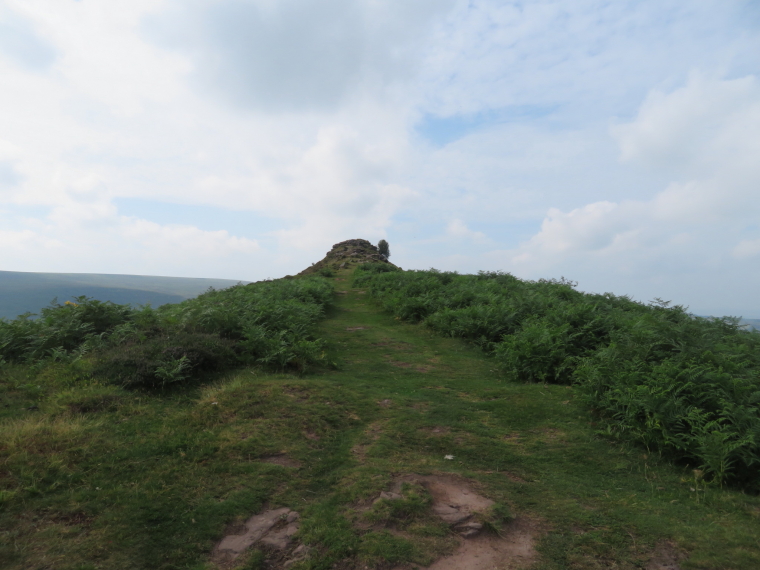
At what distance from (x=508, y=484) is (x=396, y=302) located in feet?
39.0

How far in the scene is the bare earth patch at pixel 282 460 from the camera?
16.5ft

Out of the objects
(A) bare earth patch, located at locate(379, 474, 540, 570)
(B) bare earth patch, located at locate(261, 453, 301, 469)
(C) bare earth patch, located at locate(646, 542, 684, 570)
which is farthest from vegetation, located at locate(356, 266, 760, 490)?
(B) bare earth patch, located at locate(261, 453, 301, 469)

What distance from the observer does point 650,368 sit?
6.91 meters

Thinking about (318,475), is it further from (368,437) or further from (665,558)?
(665,558)

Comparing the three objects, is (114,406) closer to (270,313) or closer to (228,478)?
(228,478)

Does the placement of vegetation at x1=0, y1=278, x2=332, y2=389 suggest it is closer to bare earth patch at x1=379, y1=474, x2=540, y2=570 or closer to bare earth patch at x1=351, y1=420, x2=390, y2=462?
bare earth patch at x1=351, y1=420, x2=390, y2=462

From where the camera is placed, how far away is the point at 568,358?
8.69m

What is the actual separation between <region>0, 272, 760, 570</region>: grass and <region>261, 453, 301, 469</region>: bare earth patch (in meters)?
0.08

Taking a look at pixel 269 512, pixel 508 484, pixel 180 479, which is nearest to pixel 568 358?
pixel 508 484

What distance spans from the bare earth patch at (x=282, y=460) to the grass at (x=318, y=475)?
8 cm

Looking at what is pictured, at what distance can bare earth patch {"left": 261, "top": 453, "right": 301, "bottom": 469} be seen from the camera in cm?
504

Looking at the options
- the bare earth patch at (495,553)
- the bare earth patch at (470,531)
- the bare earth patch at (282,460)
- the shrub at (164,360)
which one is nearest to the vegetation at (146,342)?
the shrub at (164,360)

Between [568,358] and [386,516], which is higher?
[568,358]

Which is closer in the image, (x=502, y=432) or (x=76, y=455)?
(x=76, y=455)
